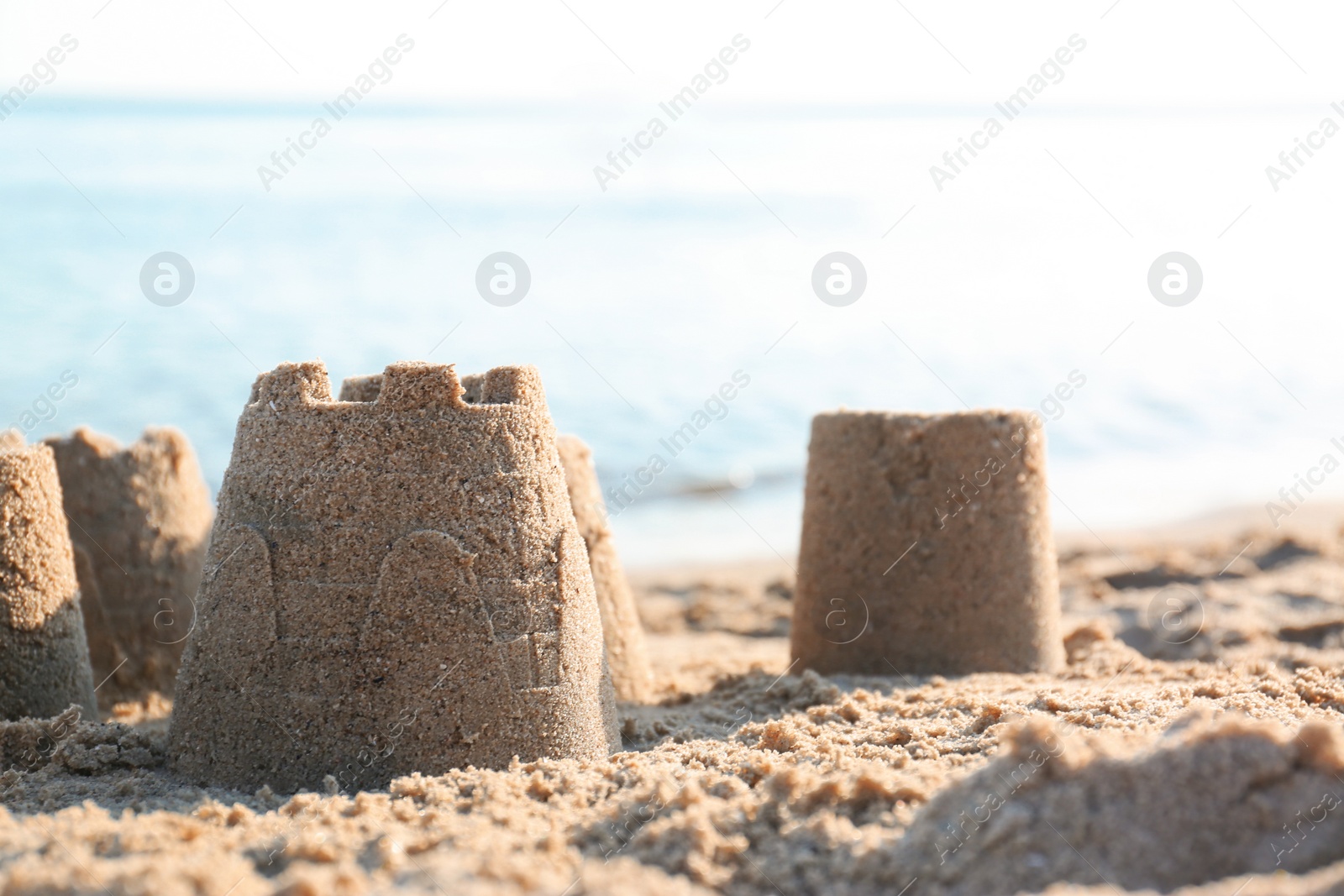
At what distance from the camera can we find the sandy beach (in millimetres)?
1838

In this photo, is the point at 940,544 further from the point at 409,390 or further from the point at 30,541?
the point at 30,541

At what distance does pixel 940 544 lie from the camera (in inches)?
160

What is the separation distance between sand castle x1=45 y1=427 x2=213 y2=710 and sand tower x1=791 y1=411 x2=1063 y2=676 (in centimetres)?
244

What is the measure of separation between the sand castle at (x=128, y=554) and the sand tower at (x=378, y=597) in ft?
5.28

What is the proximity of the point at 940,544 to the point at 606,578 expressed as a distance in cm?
119

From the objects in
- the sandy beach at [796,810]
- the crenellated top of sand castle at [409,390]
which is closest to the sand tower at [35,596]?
the sandy beach at [796,810]

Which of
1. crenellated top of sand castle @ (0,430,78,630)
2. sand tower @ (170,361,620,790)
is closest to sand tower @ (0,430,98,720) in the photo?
crenellated top of sand castle @ (0,430,78,630)

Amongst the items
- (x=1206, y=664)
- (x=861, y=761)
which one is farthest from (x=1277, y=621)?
(x=861, y=761)

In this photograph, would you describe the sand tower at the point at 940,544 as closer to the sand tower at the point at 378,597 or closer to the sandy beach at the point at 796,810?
the sandy beach at the point at 796,810

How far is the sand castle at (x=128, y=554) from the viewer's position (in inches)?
165

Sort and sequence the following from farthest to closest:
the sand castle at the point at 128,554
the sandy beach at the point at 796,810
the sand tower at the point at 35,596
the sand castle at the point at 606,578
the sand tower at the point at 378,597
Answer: the sand castle at the point at 128,554
the sand castle at the point at 606,578
the sand tower at the point at 35,596
the sand tower at the point at 378,597
the sandy beach at the point at 796,810

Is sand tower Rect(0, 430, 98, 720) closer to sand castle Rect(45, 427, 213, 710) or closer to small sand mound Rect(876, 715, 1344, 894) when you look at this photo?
sand castle Rect(45, 427, 213, 710)

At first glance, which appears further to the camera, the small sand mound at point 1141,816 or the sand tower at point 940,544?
the sand tower at point 940,544

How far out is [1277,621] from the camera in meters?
5.10
